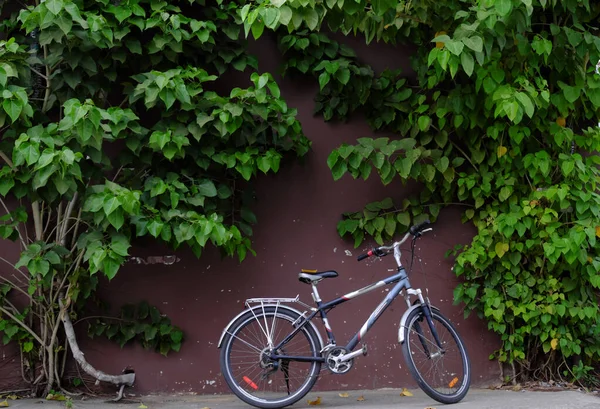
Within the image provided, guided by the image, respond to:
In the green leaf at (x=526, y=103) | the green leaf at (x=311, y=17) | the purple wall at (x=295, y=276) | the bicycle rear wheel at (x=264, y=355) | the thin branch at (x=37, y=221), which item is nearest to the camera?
the green leaf at (x=311, y=17)

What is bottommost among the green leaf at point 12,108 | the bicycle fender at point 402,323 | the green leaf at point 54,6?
the bicycle fender at point 402,323

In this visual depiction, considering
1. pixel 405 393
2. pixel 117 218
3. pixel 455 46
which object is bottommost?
pixel 405 393

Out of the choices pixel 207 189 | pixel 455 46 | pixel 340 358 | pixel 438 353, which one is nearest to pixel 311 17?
pixel 455 46

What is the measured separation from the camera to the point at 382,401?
535 cm

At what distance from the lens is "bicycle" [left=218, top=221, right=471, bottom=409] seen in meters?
5.13

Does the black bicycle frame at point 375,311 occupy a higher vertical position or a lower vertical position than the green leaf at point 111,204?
lower

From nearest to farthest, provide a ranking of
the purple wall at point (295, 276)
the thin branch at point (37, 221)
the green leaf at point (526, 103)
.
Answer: the green leaf at point (526, 103) < the thin branch at point (37, 221) < the purple wall at point (295, 276)

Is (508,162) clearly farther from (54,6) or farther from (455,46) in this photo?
(54,6)

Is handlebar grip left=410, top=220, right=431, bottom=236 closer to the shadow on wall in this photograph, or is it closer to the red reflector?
the shadow on wall

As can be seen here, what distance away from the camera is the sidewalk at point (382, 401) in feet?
16.6

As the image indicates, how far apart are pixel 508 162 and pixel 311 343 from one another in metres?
1.94

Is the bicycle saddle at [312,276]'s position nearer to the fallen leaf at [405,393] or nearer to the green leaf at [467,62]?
the fallen leaf at [405,393]

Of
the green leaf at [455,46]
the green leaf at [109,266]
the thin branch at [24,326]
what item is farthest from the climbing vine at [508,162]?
the thin branch at [24,326]

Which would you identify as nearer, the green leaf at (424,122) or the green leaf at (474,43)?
the green leaf at (474,43)
